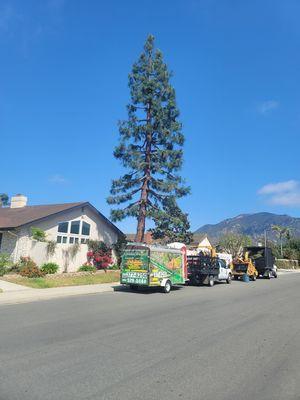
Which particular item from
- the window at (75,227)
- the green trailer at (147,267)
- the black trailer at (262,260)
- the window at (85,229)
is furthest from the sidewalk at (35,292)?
the black trailer at (262,260)

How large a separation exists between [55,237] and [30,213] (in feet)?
9.36

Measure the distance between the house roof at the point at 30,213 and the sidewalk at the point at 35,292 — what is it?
23.1 ft

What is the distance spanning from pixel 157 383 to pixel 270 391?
161cm

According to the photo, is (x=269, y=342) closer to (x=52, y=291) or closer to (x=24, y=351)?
(x=24, y=351)

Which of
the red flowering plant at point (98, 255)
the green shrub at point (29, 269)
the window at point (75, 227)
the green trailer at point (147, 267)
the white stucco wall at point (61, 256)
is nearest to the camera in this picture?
the green trailer at point (147, 267)

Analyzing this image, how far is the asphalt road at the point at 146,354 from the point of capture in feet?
18.2

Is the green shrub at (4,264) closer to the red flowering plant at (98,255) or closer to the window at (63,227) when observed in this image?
the window at (63,227)

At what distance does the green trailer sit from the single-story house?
26.6ft

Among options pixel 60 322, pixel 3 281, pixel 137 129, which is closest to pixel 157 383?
pixel 60 322

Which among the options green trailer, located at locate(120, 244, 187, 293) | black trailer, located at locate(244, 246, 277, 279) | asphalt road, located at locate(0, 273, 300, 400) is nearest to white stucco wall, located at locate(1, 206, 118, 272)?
green trailer, located at locate(120, 244, 187, 293)

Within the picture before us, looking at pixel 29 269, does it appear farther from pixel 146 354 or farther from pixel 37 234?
pixel 146 354

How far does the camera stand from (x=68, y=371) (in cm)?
625

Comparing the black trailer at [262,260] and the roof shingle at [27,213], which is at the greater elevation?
the roof shingle at [27,213]

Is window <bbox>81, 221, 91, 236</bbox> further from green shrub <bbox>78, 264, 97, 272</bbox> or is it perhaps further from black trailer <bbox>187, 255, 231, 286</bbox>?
black trailer <bbox>187, 255, 231, 286</bbox>
